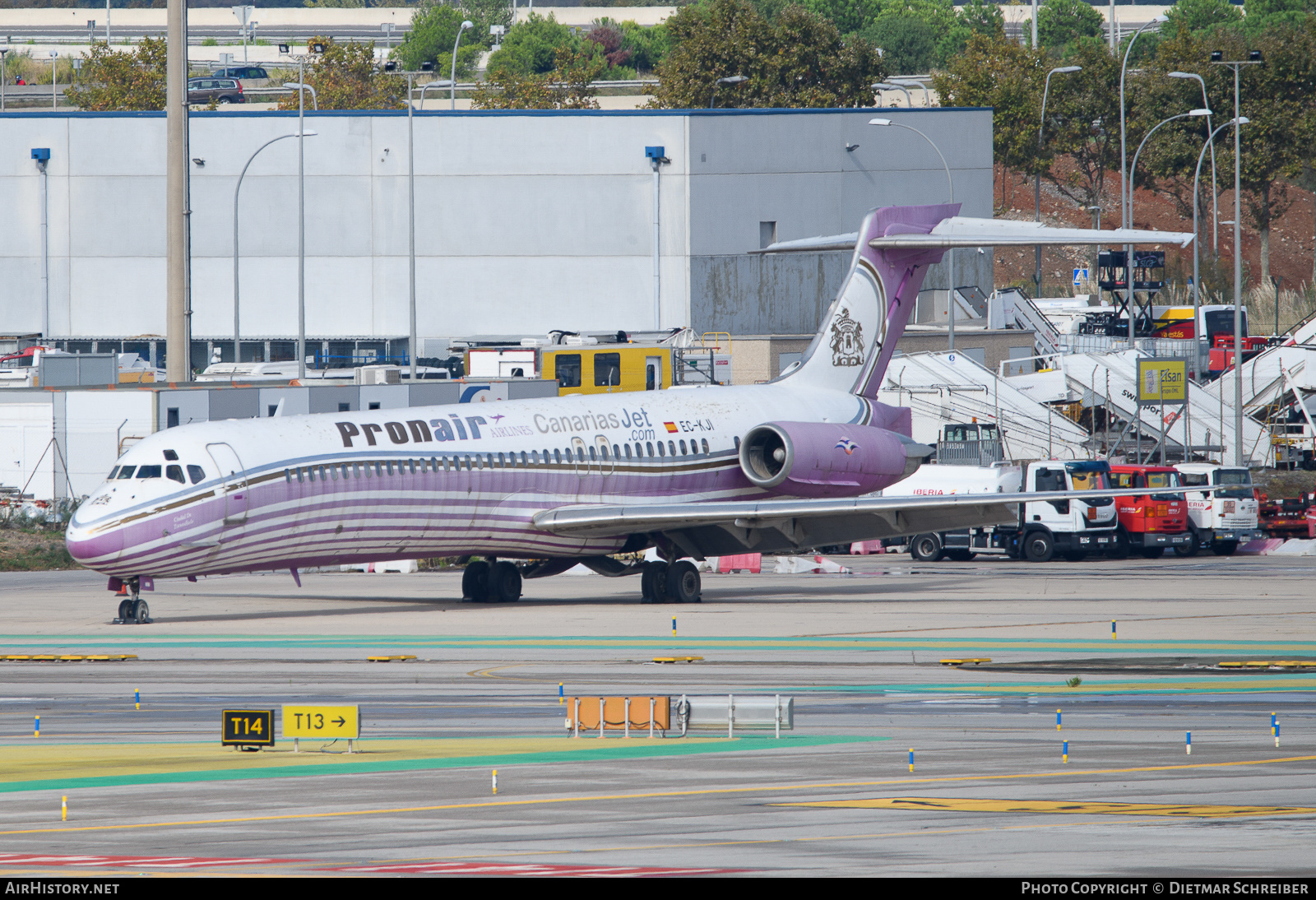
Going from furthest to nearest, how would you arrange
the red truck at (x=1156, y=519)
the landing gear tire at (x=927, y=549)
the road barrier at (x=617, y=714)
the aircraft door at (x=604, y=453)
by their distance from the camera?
the landing gear tire at (x=927, y=549) → the red truck at (x=1156, y=519) → the aircraft door at (x=604, y=453) → the road barrier at (x=617, y=714)

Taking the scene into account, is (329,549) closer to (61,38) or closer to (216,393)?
(216,393)

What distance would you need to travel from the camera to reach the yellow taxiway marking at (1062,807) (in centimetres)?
1351

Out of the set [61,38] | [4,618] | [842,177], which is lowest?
[4,618]

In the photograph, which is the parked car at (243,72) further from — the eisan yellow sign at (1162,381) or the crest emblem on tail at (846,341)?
the crest emblem on tail at (846,341)

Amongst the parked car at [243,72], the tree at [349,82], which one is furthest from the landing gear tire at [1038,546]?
the parked car at [243,72]

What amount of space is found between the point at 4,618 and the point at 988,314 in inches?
2330

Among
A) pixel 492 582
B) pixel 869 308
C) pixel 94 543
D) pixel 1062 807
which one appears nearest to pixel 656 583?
pixel 492 582

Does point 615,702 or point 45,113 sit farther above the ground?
point 45,113

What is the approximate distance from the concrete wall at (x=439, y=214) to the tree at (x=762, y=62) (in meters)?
40.2

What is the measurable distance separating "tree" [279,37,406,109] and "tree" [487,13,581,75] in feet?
78.6

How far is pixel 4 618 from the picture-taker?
33094 mm

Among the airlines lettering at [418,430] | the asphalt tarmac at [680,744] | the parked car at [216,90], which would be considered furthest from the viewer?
the parked car at [216,90]

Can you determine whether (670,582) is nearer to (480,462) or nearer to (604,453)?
(604,453)
